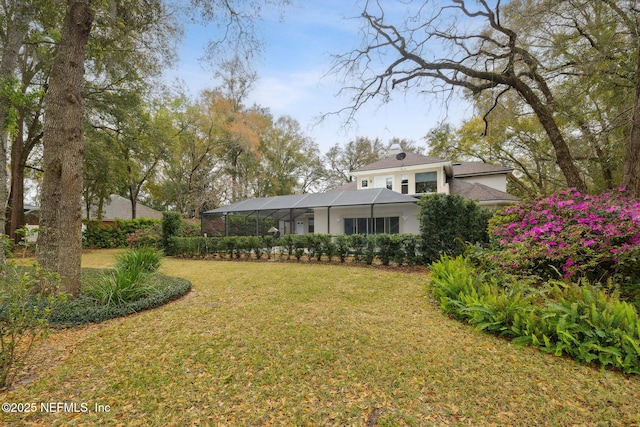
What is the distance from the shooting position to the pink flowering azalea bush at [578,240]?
399 cm

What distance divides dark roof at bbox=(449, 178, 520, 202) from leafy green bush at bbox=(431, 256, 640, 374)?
1142cm

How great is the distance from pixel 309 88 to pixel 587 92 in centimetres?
836

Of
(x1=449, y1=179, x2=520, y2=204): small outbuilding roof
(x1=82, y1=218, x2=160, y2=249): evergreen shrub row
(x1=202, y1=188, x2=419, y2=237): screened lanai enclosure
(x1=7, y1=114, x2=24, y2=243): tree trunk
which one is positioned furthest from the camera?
(x1=82, y1=218, x2=160, y2=249): evergreen shrub row

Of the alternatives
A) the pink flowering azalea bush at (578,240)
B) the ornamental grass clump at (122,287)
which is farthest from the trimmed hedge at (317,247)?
the ornamental grass clump at (122,287)

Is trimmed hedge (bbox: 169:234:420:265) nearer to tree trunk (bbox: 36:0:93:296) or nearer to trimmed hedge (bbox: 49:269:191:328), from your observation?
trimmed hedge (bbox: 49:269:191:328)

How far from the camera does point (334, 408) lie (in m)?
2.00

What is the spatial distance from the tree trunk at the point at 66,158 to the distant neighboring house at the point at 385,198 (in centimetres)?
936

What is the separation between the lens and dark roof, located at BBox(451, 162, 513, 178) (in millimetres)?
16972

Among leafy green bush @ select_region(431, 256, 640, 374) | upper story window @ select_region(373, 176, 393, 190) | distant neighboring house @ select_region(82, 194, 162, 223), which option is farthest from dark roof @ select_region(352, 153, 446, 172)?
distant neighboring house @ select_region(82, 194, 162, 223)

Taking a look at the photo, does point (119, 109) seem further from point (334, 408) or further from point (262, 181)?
point (262, 181)

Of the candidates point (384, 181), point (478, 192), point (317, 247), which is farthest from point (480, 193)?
point (317, 247)

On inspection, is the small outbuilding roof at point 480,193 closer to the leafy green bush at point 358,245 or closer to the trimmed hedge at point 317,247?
the trimmed hedge at point 317,247

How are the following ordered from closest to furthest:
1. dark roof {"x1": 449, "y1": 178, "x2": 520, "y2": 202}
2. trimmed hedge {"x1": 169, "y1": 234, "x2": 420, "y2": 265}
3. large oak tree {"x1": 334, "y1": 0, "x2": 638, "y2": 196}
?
large oak tree {"x1": 334, "y1": 0, "x2": 638, "y2": 196}, trimmed hedge {"x1": 169, "y1": 234, "x2": 420, "y2": 265}, dark roof {"x1": 449, "y1": 178, "x2": 520, "y2": 202}

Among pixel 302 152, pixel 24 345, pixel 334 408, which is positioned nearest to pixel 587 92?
pixel 334 408
